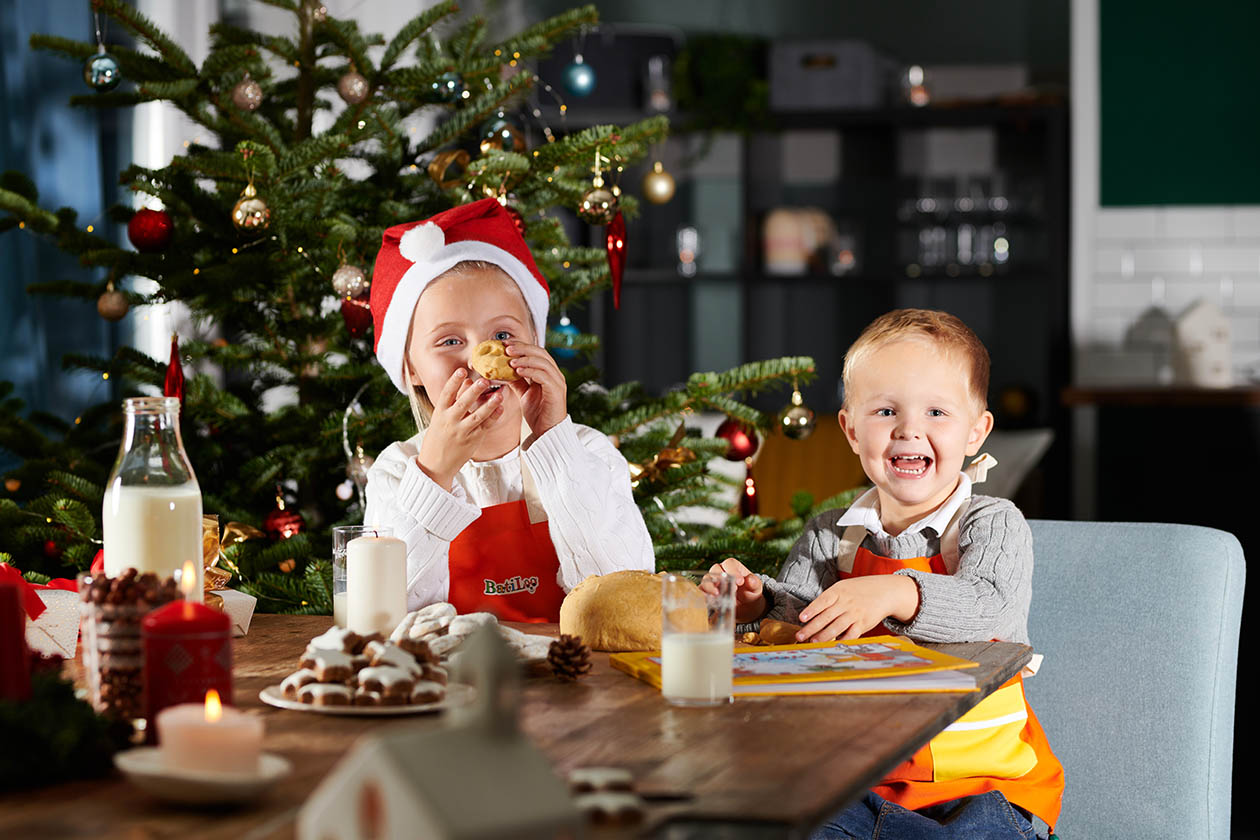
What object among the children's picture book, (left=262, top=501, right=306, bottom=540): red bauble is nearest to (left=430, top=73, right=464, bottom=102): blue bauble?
(left=262, top=501, right=306, bottom=540): red bauble

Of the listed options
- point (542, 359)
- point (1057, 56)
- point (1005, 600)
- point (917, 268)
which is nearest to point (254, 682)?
point (542, 359)

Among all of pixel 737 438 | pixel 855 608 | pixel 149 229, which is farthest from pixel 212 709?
pixel 737 438

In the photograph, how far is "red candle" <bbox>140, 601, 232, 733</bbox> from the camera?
97 centimetres

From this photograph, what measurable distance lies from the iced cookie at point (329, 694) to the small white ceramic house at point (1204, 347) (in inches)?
171

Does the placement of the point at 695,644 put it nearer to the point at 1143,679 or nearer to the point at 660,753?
the point at 660,753

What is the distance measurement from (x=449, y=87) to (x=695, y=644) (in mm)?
1466

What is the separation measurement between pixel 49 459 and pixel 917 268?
156 inches

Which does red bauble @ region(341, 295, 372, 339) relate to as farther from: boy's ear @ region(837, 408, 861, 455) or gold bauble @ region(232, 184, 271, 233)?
boy's ear @ region(837, 408, 861, 455)

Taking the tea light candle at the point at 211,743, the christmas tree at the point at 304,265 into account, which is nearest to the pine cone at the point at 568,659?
the tea light candle at the point at 211,743

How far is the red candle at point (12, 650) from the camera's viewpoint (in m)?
0.97

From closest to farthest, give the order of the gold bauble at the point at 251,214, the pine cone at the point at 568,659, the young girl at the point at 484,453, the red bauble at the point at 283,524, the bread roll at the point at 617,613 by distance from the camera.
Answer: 1. the pine cone at the point at 568,659
2. the bread roll at the point at 617,613
3. the young girl at the point at 484,453
4. the gold bauble at the point at 251,214
5. the red bauble at the point at 283,524

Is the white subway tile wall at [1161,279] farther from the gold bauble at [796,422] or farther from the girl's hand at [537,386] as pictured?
the girl's hand at [537,386]

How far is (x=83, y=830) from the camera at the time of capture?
797 mm

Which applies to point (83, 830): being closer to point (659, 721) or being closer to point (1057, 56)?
point (659, 721)
